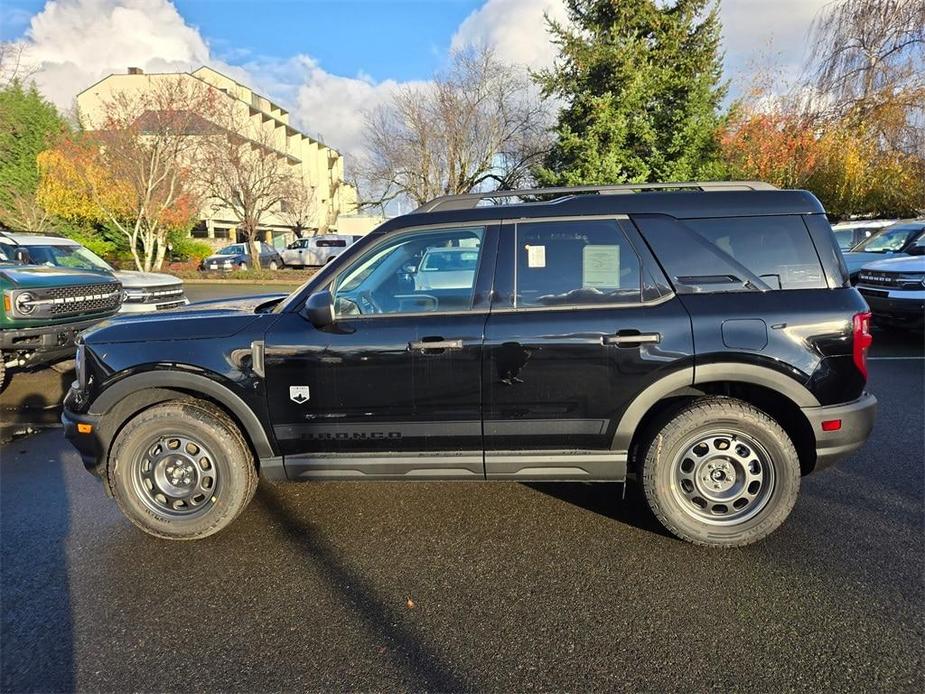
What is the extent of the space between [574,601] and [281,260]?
2977 cm

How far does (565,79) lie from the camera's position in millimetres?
17328

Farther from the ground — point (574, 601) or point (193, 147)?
point (193, 147)

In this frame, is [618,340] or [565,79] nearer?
[618,340]

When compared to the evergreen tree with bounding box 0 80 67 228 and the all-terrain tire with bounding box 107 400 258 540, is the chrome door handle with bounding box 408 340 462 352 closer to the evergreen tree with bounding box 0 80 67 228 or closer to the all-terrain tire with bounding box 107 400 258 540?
the all-terrain tire with bounding box 107 400 258 540

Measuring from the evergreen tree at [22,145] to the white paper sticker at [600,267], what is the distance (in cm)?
2612

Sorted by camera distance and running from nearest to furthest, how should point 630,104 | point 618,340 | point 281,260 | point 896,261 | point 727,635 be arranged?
point 727,635
point 618,340
point 896,261
point 630,104
point 281,260

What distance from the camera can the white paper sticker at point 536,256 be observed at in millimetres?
3129

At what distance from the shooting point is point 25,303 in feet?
20.2

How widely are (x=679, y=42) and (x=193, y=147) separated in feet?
54.0

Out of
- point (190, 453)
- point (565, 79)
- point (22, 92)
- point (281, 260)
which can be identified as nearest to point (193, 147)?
point (281, 260)

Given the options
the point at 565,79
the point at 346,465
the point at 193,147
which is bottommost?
the point at 346,465

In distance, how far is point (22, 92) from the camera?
26531 mm

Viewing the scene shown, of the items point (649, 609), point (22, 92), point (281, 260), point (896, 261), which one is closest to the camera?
point (649, 609)

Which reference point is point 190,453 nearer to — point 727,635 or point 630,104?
point 727,635
